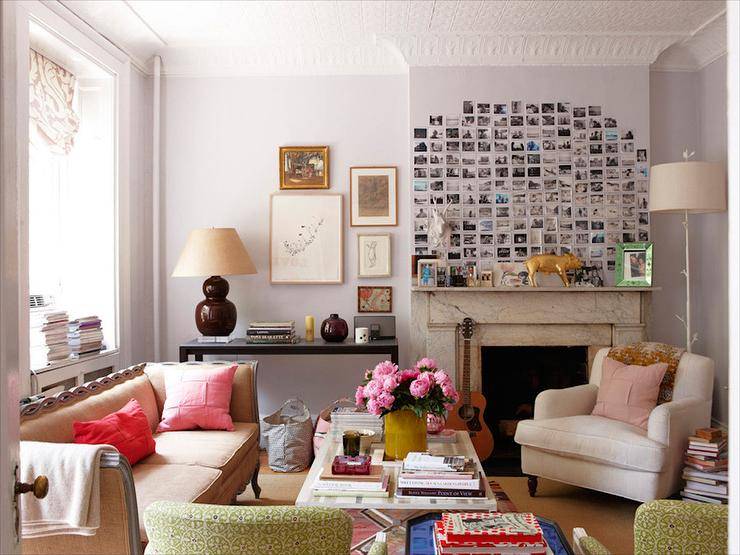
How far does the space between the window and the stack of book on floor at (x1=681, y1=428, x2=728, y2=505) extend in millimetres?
3463

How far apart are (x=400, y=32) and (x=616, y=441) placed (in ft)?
9.89

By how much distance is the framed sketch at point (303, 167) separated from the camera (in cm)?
497

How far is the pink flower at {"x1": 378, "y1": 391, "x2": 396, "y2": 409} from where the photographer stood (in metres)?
2.79

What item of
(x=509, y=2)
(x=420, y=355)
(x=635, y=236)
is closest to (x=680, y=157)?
(x=635, y=236)

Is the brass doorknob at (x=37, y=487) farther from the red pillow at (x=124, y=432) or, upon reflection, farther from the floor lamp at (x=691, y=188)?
the floor lamp at (x=691, y=188)

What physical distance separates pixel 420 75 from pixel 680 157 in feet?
6.60

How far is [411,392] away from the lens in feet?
→ 9.16

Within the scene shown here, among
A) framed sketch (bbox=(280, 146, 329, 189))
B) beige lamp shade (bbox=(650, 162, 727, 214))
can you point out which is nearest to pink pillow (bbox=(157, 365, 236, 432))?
framed sketch (bbox=(280, 146, 329, 189))

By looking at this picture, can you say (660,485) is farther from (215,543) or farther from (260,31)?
(260,31)

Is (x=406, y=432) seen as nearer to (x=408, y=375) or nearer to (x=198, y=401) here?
(x=408, y=375)

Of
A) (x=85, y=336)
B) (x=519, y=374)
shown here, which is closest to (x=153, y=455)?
(x=85, y=336)

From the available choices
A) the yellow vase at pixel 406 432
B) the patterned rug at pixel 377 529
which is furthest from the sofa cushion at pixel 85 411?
the yellow vase at pixel 406 432

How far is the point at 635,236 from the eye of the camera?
15.9 feet

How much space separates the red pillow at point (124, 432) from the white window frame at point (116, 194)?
710 millimetres
